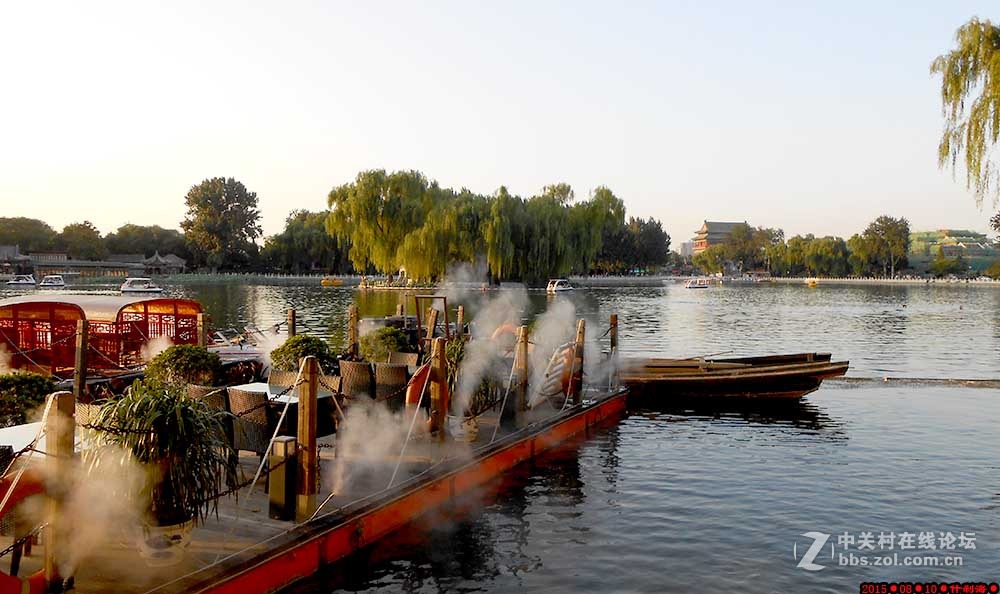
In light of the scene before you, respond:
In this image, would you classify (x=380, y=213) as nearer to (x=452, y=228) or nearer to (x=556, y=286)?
(x=452, y=228)

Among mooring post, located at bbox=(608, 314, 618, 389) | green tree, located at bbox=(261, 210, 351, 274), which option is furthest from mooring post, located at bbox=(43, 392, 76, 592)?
green tree, located at bbox=(261, 210, 351, 274)

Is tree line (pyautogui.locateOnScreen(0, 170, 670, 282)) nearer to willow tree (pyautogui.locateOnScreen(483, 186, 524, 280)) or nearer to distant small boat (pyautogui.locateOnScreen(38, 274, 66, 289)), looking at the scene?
willow tree (pyautogui.locateOnScreen(483, 186, 524, 280))

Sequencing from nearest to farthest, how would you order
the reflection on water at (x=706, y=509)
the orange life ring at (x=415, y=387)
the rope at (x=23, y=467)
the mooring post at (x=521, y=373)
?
the rope at (x=23, y=467), the reflection on water at (x=706, y=509), the orange life ring at (x=415, y=387), the mooring post at (x=521, y=373)

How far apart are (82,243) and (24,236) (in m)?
11.8

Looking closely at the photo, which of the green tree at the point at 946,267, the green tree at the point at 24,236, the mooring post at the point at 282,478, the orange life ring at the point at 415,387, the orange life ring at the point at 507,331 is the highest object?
the green tree at the point at 24,236

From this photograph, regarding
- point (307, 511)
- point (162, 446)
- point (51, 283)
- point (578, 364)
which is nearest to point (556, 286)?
point (578, 364)

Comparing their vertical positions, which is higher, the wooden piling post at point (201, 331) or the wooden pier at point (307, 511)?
the wooden piling post at point (201, 331)

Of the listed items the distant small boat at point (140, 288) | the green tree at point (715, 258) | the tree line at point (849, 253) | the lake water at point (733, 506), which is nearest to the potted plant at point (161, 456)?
the lake water at point (733, 506)

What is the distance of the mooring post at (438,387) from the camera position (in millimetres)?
11539

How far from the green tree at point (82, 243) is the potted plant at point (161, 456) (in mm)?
149191

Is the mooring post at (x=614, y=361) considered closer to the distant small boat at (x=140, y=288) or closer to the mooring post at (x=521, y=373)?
the mooring post at (x=521, y=373)

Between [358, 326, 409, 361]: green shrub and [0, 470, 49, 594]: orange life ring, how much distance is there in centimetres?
1090

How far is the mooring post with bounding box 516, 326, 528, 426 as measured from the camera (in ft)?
48.5

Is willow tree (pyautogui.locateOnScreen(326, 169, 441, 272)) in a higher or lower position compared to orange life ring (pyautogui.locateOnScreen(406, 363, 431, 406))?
higher
